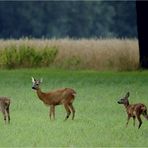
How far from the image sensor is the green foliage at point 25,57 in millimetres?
33656

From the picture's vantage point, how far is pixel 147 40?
34.2m

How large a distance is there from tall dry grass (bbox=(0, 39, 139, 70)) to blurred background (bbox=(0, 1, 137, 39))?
4389 cm

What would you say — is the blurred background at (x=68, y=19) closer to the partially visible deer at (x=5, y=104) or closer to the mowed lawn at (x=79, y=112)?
the mowed lawn at (x=79, y=112)

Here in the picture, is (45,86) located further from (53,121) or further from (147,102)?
(53,121)

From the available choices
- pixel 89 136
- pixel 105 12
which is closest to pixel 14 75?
pixel 89 136

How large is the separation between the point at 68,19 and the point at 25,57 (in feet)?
184

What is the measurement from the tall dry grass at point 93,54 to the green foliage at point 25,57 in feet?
1.14

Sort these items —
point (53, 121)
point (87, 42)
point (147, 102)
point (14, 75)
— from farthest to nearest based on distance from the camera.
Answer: point (87, 42), point (14, 75), point (147, 102), point (53, 121)

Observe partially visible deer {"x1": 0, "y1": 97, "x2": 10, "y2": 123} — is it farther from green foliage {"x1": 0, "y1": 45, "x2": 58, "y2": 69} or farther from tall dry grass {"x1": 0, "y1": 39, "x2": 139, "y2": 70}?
green foliage {"x1": 0, "y1": 45, "x2": 58, "y2": 69}

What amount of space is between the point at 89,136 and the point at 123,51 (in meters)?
18.7

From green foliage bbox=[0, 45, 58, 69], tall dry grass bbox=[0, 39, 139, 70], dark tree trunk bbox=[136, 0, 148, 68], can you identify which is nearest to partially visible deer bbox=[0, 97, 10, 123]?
tall dry grass bbox=[0, 39, 139, 70]

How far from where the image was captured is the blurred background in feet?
272

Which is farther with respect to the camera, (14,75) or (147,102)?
(14,75)

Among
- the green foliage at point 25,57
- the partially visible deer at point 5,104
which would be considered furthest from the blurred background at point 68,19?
the partially visible deer at point 5,104
